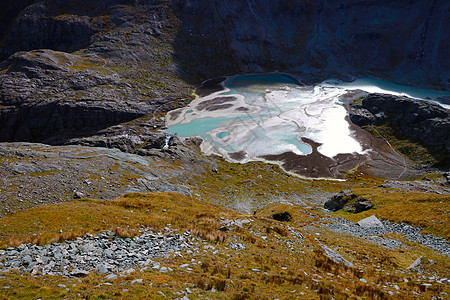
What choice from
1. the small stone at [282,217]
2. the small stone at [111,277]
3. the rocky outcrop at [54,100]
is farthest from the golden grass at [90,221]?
the rocky outcrop at [54,100]

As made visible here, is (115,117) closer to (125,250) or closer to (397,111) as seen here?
(125,250)

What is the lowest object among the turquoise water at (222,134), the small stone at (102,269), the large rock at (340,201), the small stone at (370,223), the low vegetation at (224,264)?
the turquoise water at (222,134)

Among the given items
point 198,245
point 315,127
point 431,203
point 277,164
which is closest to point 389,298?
point 198,245

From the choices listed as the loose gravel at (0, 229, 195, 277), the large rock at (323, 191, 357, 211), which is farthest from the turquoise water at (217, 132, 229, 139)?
the loose gravel at (0, 229, 195, 277)

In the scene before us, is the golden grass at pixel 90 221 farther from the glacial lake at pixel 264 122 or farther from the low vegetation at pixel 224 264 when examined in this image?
the glacial lake at pixel 264 122

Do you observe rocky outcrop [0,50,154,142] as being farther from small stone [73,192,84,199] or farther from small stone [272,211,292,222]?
small stone [272,211,292,222]
